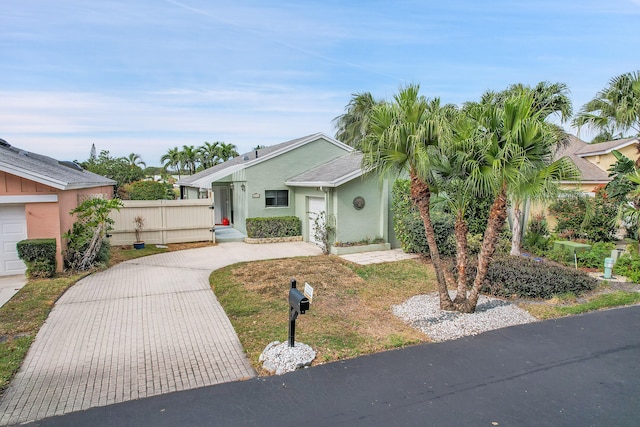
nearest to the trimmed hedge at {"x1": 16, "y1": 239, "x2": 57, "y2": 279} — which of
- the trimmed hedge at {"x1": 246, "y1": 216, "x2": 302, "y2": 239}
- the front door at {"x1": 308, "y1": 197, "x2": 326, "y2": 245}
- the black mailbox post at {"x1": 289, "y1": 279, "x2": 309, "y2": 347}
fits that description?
the trimmed hedge at {"x1": 246, "y1": 216, "x2": 302, "y2": 239}

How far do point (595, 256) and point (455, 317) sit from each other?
7.68 metres

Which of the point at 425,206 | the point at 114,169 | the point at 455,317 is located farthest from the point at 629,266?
the point at 114,169

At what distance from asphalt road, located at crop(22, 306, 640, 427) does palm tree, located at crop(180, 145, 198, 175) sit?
152 ft

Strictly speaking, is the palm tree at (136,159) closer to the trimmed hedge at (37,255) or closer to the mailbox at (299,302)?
the trimmed hedge at (37,255)

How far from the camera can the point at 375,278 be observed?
10.8 m

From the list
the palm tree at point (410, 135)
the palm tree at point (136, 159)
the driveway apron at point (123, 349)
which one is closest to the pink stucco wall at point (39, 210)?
the driveway apron at point (123, 349)

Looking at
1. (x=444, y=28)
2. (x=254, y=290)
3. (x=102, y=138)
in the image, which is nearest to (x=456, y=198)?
(x=254, y=290)

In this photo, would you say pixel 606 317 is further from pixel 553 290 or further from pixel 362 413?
pixel 362 413

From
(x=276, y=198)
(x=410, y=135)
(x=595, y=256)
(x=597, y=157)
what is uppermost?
(x=597, y=157)

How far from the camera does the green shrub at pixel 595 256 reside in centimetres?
1174

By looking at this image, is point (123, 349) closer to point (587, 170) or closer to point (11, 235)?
point (11, 235)

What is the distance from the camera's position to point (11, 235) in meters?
10.9

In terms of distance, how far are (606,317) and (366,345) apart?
553 centimetres

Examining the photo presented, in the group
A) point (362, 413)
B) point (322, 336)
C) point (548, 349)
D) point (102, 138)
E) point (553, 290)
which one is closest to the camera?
point (362, 413)
